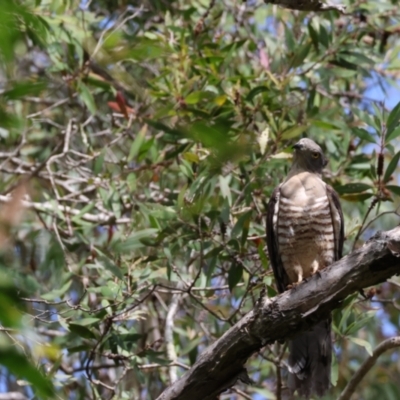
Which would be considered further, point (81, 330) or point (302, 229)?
point (302, 229)

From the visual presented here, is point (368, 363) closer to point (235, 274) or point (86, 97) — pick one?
point (235, 274)

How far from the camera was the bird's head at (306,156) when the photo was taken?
191 inches

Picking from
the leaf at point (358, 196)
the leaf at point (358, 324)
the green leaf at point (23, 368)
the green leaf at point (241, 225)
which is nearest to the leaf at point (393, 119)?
the leaf at point (358, 196)

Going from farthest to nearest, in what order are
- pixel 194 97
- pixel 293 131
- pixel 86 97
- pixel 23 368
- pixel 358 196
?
pixel 86 97 < pixel 194 97 < pixel 293 131 < pixel 358 196 < pixel 23 368

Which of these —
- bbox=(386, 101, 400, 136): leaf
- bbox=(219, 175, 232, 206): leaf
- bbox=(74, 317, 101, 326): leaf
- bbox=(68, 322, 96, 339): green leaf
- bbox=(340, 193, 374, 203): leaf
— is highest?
bbox=(386, 101, 400, 136): leaf

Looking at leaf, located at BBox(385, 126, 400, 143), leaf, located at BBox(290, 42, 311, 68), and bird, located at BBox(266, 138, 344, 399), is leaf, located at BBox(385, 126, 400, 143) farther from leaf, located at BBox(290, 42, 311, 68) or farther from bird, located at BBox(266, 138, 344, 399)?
leaf, located at BBox(290, 42, 311, 68)

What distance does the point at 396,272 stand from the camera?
2988 millimetres

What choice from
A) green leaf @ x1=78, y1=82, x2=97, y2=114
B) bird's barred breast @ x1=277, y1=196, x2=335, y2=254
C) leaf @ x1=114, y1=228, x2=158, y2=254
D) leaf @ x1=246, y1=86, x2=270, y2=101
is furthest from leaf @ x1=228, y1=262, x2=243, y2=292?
green leaf @ x1=78, y1=82, x2=97, y2=114

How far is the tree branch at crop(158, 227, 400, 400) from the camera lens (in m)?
2.99

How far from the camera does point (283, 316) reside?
313 centimetres

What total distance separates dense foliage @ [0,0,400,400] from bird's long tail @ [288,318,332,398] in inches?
4.5

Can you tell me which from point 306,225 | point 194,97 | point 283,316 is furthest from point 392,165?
point 283,316

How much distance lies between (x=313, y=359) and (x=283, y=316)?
52.0 inches

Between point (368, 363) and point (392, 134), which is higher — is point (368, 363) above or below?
below
